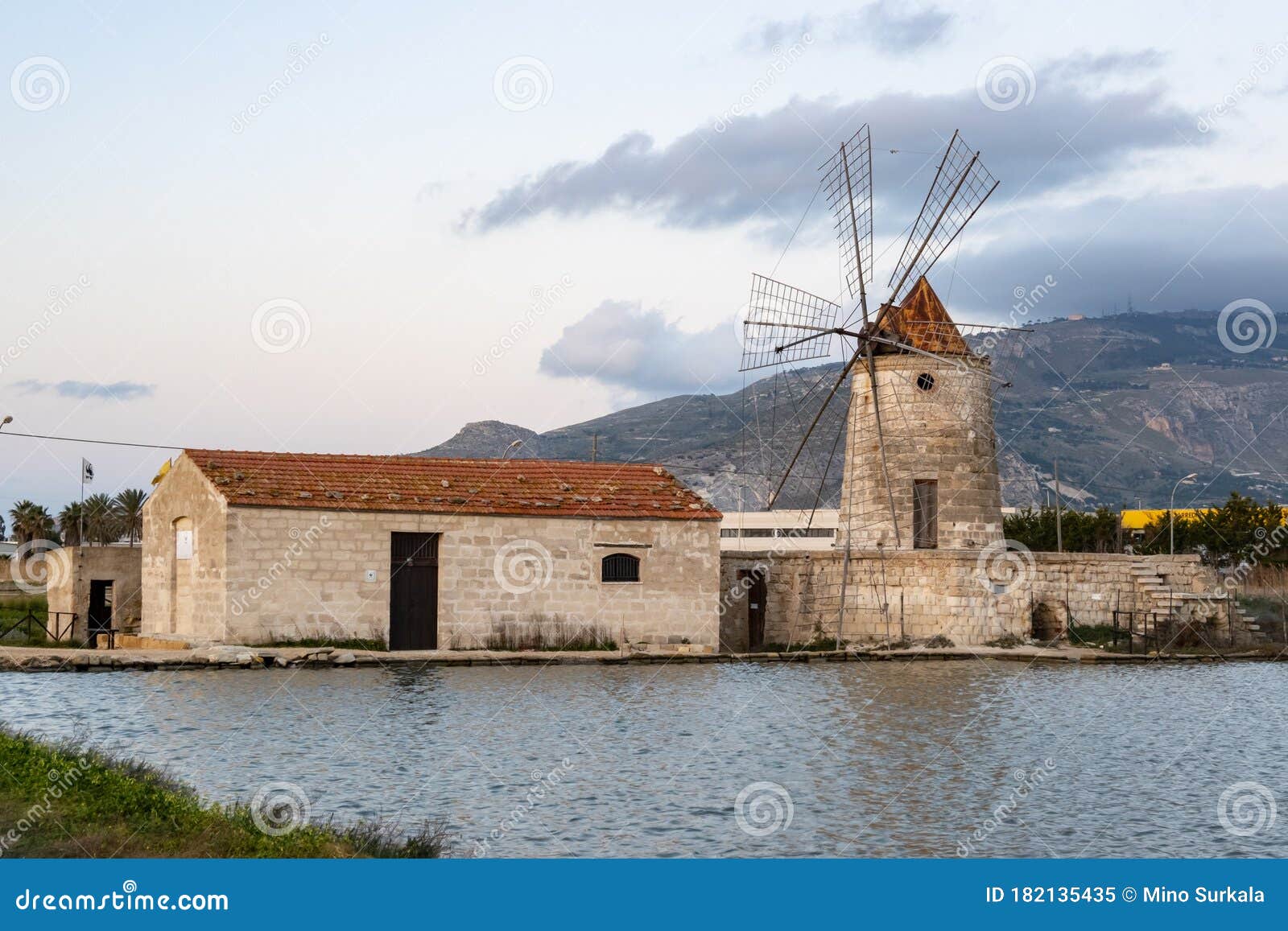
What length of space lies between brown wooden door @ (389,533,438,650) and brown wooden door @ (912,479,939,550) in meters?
10.4

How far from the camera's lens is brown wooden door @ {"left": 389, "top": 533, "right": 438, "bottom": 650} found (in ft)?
83.4

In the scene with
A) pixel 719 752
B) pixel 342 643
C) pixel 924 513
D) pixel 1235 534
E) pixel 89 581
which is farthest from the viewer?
pixel 1235 534

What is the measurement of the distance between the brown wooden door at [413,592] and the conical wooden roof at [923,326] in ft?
36.9

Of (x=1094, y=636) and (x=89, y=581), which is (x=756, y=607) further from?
(x=89, y=581)

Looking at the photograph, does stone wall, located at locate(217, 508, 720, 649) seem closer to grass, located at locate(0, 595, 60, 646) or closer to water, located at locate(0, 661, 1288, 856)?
water, located at locate(0, 661, 1288, 856)

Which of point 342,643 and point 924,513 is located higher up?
point 924,513

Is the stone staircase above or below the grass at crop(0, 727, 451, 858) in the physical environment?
above

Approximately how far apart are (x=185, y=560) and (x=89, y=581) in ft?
13.9

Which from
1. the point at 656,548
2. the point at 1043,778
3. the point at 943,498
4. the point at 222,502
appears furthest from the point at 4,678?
the point at 943,498

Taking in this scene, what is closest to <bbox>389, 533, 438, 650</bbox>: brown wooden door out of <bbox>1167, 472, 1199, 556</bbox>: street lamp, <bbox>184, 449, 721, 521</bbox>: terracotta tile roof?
<bbox>184, 449, 721, 521</bbox>: terracotta tile roof

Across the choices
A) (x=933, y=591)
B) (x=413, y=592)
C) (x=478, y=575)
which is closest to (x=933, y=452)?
(x=933, y=591)

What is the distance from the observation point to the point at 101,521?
5866 cm

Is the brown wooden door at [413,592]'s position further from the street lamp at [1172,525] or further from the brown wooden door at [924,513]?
the street lamp at [1172,525]

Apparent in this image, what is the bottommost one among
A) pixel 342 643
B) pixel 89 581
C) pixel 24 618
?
pixel 342 643
